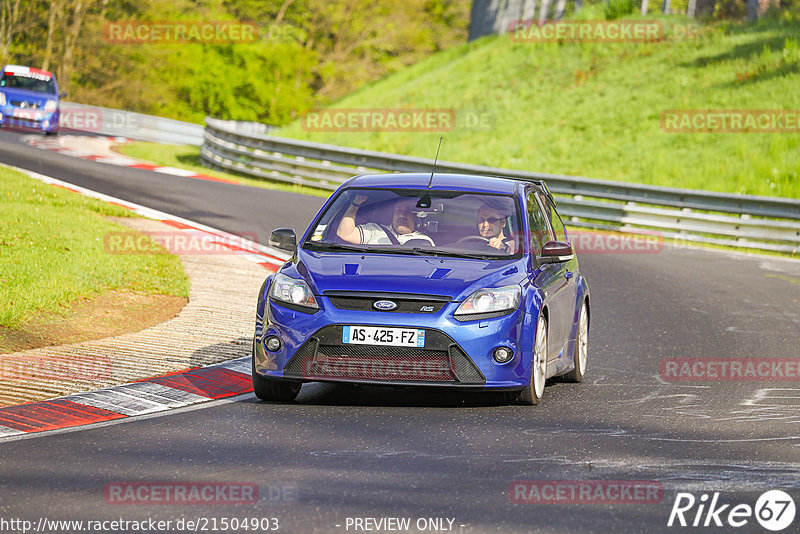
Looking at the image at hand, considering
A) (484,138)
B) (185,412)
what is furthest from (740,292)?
(484,138)

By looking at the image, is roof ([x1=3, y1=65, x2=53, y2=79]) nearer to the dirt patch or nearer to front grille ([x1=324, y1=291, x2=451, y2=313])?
the dirt patch

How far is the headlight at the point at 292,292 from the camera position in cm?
804

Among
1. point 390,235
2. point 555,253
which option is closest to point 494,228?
point 555,253

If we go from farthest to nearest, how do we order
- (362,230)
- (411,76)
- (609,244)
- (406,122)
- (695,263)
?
1. (411,76)
2. (406,122)
3. (609,244)
4. (695,263)
5. (362,230)

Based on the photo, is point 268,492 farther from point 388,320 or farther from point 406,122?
point 406,122

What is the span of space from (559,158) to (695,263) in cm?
1396

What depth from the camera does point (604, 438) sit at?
737cm

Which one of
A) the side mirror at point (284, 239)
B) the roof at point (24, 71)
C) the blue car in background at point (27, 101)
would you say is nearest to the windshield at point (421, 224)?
the side mirror at point (284, 239)

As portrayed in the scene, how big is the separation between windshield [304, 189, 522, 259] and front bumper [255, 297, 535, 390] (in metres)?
0.89

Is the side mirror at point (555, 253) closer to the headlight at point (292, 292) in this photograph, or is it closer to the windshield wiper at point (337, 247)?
the windshield wiper at point (337, 247)

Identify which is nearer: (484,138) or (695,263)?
(695,263)

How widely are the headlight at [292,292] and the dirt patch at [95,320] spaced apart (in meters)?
2.77

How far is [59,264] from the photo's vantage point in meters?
13.4

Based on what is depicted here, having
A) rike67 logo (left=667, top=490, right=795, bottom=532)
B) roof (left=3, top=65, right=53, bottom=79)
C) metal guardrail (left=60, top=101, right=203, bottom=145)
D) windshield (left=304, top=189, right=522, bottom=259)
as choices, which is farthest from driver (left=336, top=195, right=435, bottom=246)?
metal guardrail (left=60, top=101, right=203, bottom=145)
